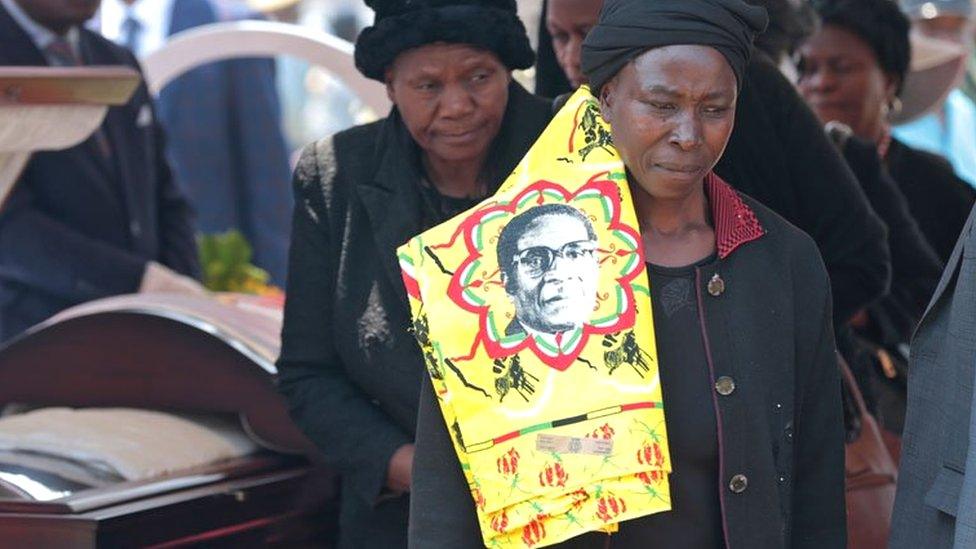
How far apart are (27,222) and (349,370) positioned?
2051 mm

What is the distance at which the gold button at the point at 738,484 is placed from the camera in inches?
105

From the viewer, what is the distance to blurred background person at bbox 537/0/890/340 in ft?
11.8

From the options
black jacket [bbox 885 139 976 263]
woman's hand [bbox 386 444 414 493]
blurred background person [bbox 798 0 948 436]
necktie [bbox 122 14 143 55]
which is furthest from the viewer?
necktie [bbox 122 14 143 55]

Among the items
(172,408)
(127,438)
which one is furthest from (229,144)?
(127,438)

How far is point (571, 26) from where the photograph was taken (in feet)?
12.4

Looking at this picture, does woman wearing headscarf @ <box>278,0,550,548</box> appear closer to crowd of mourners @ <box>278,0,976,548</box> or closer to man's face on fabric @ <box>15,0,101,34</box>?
crowd of mourners @ <box>278,0,976,548</box>

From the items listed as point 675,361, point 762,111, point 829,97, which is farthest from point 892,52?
point 675,361

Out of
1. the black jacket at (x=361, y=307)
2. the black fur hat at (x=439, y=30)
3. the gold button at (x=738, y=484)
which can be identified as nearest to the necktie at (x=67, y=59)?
the black jacket at (x=361, y=307)

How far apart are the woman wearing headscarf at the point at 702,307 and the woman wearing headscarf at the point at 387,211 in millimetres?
586

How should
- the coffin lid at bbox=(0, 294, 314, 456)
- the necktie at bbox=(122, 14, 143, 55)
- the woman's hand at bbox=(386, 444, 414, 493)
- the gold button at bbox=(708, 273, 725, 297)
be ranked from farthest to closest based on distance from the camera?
the necktie at bbox=(122, 14, 143, 55) < the coffin lid at bbox=(0, 294, 314, 456) < the woman's hand at bbox=(386, 444, 414, 493) < the gold button at bbox=(708, 273, 725, 297)

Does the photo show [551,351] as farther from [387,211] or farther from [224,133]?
[224,133]

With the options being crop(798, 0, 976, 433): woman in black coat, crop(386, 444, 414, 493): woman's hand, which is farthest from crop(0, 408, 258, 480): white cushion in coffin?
crop(798, 0, 976, 433): woman in black coat

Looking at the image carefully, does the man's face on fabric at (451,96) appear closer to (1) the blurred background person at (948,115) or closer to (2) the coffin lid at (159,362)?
(2) the coffin lid at (159,362)

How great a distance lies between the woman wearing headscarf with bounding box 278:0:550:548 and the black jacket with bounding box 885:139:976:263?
6.76ft
